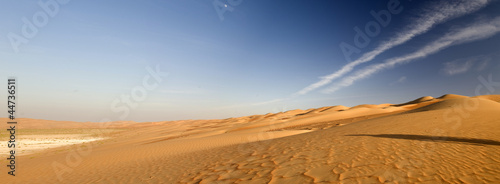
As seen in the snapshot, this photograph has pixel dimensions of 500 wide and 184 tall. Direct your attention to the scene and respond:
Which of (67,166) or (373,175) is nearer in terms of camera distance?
(373,175)

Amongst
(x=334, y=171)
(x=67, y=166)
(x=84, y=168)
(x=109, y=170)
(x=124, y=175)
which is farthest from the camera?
(x=67, y=166)

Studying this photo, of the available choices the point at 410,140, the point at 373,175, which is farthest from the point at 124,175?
the point at 410,140

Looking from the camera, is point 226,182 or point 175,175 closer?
point 226,182

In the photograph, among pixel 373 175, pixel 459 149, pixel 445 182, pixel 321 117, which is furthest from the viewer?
pixel 321 117

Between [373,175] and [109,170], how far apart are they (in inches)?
352

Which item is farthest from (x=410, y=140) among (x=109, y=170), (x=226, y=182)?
(x=109, y=170)

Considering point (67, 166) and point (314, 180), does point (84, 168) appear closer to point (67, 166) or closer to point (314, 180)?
point (67, 166)

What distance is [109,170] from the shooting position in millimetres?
7738

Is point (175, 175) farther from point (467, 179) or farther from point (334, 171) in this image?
point (467, 179)

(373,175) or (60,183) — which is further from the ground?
(373,175)

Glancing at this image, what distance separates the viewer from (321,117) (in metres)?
27.1

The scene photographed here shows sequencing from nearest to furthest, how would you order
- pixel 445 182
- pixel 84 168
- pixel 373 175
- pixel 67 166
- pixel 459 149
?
1. pixel 445 182
2. pixel 373 175
3. pixel 459 149
4. pixel 84 168
5. pixel 67 166

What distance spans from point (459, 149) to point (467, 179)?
2757mm

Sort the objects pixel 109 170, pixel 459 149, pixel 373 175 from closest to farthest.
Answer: pixel 373 175, pixel 459 149, pixel 109 170
